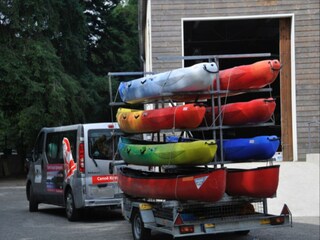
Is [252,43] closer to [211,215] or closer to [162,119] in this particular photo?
[162,119]

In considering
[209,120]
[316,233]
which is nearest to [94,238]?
[209,120]

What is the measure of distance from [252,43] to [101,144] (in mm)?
15046

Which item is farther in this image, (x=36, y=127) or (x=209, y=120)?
(x=36, y=127)

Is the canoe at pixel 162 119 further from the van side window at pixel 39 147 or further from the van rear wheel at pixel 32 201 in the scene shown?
the van rear wheel at pixel 32 201

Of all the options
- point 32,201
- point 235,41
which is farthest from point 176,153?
point 235,41

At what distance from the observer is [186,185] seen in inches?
327

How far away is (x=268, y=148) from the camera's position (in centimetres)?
881

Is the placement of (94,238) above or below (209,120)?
below

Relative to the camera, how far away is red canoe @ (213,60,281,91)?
8.63 m

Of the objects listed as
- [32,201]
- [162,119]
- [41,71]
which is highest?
[41,71]

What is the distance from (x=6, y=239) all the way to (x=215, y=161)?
453 centimetres

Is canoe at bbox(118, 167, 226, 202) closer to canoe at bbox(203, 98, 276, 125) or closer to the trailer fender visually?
the trailer fender

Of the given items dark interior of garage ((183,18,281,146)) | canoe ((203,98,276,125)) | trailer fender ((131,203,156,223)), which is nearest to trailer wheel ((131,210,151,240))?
trailer fender ((131,203,156,223))

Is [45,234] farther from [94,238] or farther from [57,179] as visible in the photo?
[57,179]
